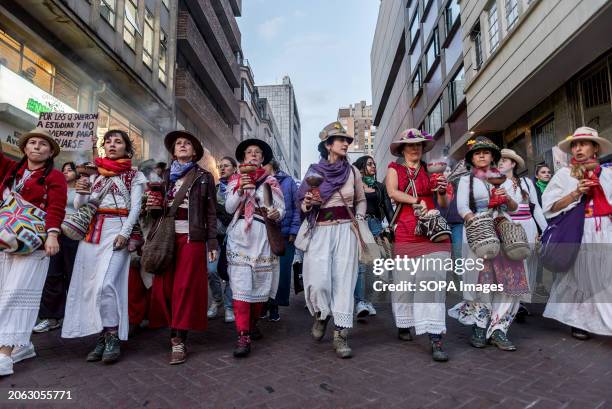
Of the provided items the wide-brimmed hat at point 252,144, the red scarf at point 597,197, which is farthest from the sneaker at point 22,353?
the red scarf at point 597,197

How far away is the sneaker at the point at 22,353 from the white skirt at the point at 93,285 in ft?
1.35

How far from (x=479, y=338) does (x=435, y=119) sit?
803 inches

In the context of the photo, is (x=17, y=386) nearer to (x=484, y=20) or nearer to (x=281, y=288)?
(x=281, y=288)

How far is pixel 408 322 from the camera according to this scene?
4.33 meters

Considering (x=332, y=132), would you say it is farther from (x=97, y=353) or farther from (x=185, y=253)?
(x=97, y=353)

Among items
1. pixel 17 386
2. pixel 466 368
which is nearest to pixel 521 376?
pixel 466 368

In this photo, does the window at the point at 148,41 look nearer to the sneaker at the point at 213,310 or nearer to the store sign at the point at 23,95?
the store sign at the point at 23,95

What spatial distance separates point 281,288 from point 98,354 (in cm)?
241

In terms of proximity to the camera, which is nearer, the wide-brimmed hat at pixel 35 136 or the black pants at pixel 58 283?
the wide-brimmed hat at pixel 35 136

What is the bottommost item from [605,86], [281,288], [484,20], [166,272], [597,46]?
[281,288]

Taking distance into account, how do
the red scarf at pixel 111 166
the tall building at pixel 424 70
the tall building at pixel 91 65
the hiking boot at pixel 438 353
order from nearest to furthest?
1. the hiking boot at pixel 438 353
2. the red scarf at pixel 111 166
3. the tall building at pixel 91 65
4. the tall building at pixel 424 70

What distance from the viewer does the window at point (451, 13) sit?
18.5 metres

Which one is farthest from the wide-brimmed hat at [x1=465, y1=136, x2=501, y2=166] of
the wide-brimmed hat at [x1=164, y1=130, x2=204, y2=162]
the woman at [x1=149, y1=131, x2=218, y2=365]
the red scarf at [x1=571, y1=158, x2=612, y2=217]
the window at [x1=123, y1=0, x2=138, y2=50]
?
the window at [x1=123, y1=0, x2=138, y2=50]

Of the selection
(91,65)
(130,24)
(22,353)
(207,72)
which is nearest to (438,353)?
(22,353)
